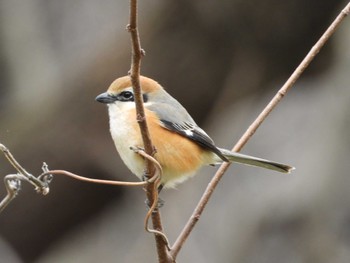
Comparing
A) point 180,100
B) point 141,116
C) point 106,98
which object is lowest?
point 180,100

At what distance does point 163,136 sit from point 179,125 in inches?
5.7

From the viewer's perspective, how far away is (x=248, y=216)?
5.84 meters

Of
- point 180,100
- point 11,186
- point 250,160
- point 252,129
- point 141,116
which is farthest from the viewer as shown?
point 180,100

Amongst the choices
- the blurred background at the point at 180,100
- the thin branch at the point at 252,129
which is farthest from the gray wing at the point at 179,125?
the blurred background at the point at 180,100

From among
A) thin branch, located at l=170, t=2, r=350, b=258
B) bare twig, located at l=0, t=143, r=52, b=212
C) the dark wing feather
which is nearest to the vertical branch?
thin branch, located at l=170, t=2, r=350, b=258

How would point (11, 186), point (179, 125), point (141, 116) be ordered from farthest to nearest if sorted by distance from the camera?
point (179, 125) < point (141, 116) < point (11, 186)

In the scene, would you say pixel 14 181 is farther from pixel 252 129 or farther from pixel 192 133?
pixel 192 133

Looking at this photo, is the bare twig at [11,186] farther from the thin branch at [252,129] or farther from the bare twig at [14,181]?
the thin branch at [252,129]

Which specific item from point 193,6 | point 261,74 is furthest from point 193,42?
point 261,74

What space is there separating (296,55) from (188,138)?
12.3 feet

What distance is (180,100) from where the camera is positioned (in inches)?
262

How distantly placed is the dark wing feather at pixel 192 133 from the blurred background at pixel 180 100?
2572mm

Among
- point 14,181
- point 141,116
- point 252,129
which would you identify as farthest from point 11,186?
point 252,129

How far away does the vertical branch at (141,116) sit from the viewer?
181 centimetres
